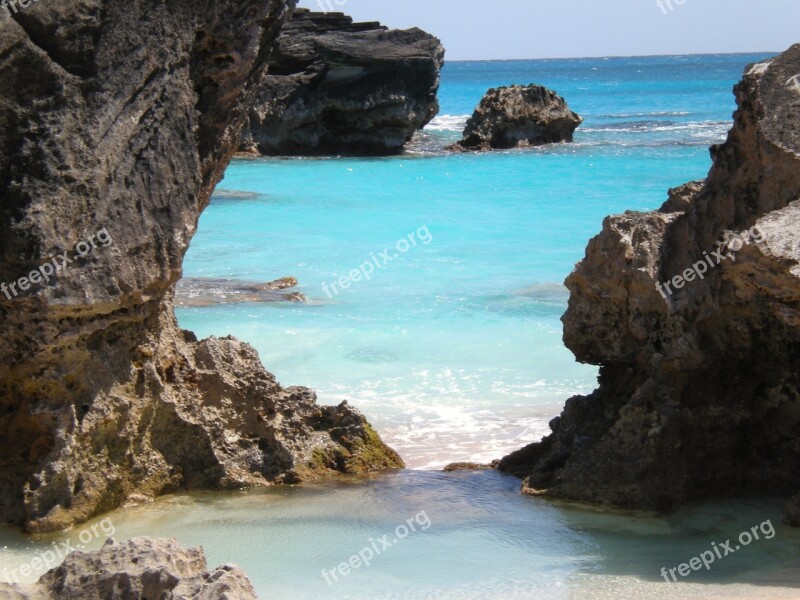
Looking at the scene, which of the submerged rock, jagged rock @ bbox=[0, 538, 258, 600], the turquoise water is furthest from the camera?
the submerged rock

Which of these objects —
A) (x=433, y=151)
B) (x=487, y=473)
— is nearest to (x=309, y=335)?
(x=487, y=473)

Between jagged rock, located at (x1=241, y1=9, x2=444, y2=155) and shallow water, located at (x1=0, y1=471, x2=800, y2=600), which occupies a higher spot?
jagged rock, located at (x1=241, y1=9, x2=444, y2=155)

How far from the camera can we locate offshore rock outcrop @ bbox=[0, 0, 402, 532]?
4.32m

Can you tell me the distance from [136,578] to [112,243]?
185 centimetres

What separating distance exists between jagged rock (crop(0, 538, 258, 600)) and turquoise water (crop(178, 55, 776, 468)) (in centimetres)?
306

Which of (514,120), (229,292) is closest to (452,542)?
(229,292)

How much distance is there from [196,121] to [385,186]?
53.8 feet

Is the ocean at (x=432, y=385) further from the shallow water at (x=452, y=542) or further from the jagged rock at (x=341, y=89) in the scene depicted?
the jagged rock at (x=341, y=89)

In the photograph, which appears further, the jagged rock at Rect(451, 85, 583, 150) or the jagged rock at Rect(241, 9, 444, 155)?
the jagged rock at Rect(451, 85, 583, 150)

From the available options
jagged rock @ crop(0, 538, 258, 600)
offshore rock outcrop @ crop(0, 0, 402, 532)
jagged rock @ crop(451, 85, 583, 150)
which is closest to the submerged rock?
offshore rock outcrop @ crop(0, 0, 402, 532)

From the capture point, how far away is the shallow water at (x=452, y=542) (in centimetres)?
406

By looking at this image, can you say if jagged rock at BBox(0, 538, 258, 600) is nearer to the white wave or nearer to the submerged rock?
the submerged rock

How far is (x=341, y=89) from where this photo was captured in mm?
26469

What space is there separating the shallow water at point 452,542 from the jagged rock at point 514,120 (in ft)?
76.1
